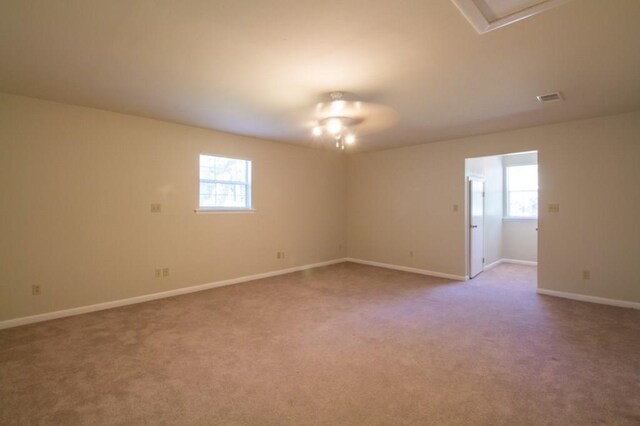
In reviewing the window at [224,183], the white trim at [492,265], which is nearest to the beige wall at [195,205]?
the window at [224,183]

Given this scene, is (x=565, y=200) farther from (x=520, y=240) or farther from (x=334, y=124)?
(x=334, y=124)

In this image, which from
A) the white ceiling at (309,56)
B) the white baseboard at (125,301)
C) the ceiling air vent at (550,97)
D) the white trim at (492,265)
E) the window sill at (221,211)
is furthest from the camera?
the white trim at (492,265)

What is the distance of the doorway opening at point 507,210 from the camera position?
625cm

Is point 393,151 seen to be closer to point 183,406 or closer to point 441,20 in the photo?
point 441,20

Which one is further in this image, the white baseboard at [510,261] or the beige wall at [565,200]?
the white baseboard at [510,261]

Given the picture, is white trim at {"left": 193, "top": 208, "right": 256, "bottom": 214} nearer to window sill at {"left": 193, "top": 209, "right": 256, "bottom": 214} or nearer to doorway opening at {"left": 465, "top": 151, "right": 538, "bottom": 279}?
window sill at {"left": 193, "top": 209, "right": 256, "bottom": 214}

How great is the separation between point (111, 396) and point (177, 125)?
3.65 meters

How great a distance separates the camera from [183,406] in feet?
6.73

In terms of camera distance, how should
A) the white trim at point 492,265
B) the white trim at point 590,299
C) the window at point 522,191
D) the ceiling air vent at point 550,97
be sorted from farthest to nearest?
the window at point 522,191 < the white trim at point 492,265 < the white trim at point 590,299 < the ceiling air vent at point 550,97

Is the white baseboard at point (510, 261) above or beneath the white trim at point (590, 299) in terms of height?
above

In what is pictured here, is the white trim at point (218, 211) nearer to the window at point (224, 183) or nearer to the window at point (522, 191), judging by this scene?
the window at point (224, 183)

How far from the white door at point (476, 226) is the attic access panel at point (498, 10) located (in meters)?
4.06

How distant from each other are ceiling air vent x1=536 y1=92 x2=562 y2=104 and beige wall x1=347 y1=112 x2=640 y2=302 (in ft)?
4.44

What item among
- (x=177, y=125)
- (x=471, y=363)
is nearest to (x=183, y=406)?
(x=471, y=363)
